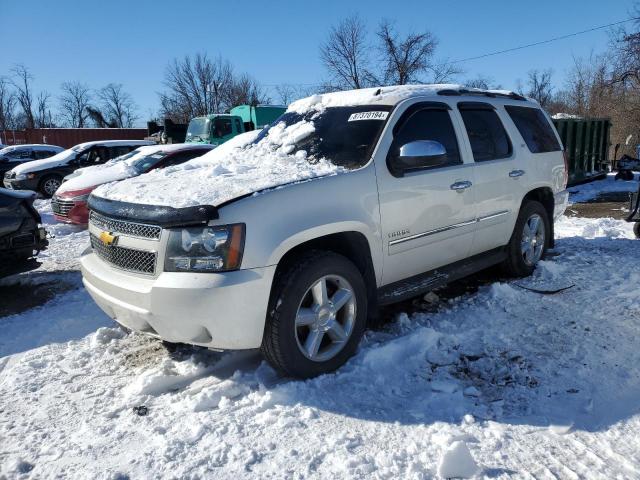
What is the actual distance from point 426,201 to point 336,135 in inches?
34.0

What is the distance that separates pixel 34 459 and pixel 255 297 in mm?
1355

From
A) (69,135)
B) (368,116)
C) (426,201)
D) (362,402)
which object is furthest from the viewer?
(69,135)

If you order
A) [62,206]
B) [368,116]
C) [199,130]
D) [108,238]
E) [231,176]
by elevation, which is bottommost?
[62,206]

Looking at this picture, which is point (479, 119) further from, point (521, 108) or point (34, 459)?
point (34, 459)

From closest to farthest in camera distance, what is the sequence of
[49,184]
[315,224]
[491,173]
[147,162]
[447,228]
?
[315,224] → [447,228] → [491,173] → [147,162] → [49,184]

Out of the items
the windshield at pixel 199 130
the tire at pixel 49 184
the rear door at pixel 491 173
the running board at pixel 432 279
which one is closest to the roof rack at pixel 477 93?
the rear door at pixel 491 173

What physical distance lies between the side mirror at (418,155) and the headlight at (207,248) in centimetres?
134

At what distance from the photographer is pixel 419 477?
87.7 inches

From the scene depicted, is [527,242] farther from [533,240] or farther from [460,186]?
[460,186]

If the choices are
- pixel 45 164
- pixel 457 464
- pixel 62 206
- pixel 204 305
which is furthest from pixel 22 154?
pixel 457 464

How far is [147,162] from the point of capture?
983 cm

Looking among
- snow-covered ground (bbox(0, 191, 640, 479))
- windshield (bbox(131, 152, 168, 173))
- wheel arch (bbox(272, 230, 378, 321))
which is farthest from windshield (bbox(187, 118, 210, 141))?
wheel arch (bbox(272, 230, 378, 321))

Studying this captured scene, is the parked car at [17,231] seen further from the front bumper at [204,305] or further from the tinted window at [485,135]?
the tinted window at [485,135]

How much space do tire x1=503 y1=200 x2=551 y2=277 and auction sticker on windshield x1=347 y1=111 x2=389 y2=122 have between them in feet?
6.69
